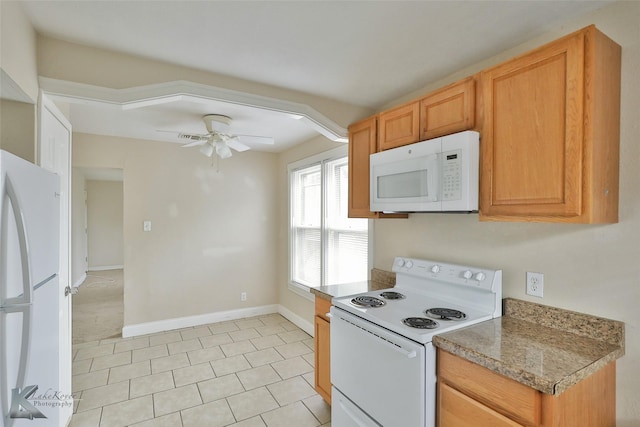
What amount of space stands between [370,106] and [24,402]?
107 inches

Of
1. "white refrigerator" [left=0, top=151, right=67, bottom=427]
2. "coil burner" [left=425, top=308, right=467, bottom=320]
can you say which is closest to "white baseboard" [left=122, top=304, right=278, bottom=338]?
"white refrigerator" [left=0, top=151, right=67, bottom=427]

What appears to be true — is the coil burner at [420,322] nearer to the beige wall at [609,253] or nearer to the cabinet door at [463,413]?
the cabinet door at [463,413]

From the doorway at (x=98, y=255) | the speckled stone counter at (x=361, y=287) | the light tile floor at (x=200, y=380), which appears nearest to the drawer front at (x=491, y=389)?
the speckled stone counter at (x=361, y=287)

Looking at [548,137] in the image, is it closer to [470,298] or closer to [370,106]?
[470,298]

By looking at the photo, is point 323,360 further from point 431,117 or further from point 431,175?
point 431,117

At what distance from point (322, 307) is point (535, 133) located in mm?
1764

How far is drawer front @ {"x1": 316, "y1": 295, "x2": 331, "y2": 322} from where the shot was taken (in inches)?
93.2

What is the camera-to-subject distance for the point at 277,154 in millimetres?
4820

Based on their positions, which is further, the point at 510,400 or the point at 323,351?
the point at 323,351

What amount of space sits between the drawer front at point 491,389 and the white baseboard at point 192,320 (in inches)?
139

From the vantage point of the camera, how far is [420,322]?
5.44 ft

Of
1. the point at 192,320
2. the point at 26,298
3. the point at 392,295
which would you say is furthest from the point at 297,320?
the point at 26,298

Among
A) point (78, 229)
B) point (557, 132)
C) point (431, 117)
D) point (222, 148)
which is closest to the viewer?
point (557, 132)

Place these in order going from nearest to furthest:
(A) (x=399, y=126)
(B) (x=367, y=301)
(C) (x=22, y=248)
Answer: (C) (x=22, y=248) < (B) (x=367, y=301) < (A) (x=399, y=126)
